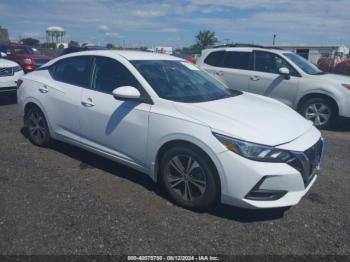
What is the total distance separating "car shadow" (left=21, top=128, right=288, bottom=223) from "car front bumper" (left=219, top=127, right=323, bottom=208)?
0.35 m

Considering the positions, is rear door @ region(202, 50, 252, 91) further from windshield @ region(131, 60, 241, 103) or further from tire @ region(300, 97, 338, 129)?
windshield @ region(131, 60, 241, 103)

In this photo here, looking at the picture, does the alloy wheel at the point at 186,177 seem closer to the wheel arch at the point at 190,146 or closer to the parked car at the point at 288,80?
the wheel arch at the point at 190,146

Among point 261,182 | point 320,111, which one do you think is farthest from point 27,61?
point 261,182

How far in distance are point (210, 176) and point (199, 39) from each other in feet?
216

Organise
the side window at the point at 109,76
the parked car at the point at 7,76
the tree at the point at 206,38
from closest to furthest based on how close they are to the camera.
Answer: the side window at the point at 109,76, the parked car at the point at 7,76, the tree at the point at 206,38

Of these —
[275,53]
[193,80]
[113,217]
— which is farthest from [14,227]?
[275,53]

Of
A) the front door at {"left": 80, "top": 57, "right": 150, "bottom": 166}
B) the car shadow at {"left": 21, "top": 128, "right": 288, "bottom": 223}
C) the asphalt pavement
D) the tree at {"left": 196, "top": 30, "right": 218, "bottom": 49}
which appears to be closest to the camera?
the asphalt pavement

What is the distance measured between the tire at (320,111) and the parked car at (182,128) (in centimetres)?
358

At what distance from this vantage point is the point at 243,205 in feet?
10.8

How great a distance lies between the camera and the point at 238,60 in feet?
28.3

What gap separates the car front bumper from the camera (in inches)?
124

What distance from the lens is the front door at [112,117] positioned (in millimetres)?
3873

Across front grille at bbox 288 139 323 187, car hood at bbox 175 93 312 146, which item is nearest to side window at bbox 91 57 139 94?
car hood at bbox 175 93 312 146

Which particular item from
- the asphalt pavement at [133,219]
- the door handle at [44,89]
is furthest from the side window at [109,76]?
the asphalt pavement at [133,219]
